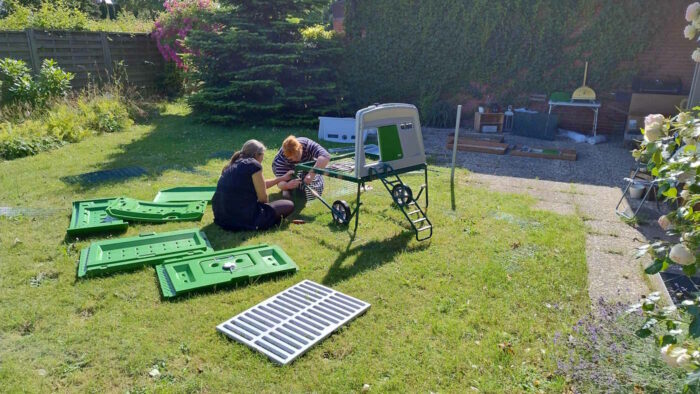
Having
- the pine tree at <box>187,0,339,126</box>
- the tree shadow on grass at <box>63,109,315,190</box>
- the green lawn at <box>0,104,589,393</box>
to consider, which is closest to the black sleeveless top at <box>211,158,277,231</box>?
the green lawn at <box>0,104,589,393</box>

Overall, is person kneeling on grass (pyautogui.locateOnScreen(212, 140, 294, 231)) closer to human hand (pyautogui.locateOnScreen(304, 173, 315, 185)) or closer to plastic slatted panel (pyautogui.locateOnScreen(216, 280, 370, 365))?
human hand (pyautogui.locateOnScreen(304, 173, 315, 185))

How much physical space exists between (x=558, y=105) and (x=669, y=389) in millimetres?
9589

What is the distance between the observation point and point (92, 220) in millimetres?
5141

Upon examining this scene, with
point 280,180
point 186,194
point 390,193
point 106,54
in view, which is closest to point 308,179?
point 280,180

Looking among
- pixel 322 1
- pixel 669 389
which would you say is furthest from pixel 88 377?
pixel 322 1

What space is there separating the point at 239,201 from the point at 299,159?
3.59 feet

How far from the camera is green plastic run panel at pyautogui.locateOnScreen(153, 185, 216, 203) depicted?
20.1 ft

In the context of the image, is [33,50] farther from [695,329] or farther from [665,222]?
[695,329]

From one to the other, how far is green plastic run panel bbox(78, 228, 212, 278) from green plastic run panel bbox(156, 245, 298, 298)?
8.2 inches

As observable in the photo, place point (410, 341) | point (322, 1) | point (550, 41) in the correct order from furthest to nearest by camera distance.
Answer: point (322, 1), point (550, 41), point (410, 341)

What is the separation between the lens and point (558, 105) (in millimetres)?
10977

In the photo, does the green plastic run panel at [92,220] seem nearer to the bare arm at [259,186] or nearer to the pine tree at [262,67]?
the bare arm at [259,186]

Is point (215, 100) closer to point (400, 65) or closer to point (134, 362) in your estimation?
point (400, 65)

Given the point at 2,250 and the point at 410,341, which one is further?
the point at 2,250
